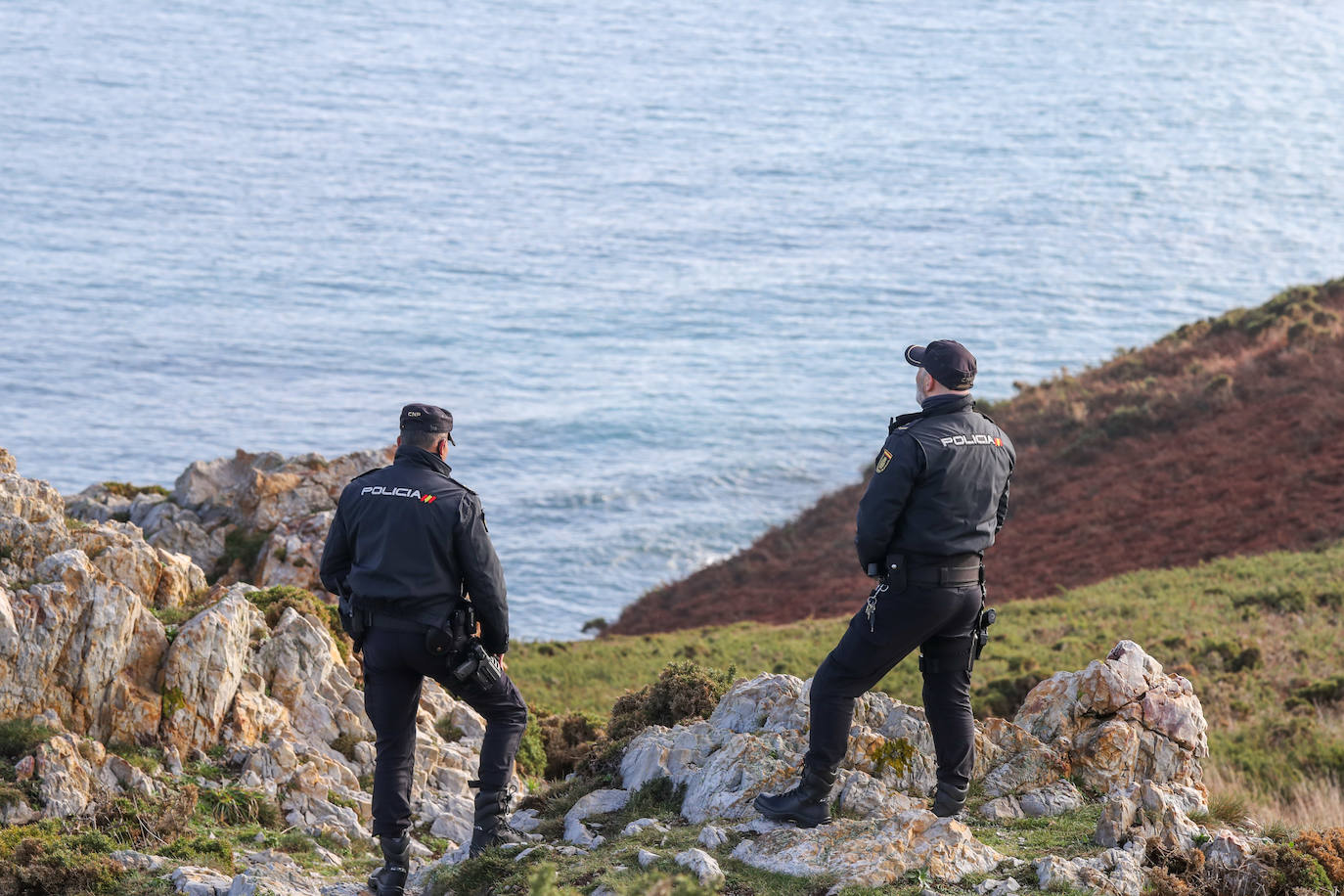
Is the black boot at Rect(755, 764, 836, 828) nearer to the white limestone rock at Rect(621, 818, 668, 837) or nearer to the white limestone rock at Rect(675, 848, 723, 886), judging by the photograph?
the white limestone rock at Rect(675, 848, 723, 886)

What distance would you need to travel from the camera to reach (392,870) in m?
8.32

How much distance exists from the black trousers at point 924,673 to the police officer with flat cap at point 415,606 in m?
2.33

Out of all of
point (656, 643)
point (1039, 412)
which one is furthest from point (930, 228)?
point (656, 643)

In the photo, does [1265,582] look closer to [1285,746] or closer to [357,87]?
[1285,746]

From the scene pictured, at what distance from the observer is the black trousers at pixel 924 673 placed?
25.6 feet

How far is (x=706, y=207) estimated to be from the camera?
95750 millimetres

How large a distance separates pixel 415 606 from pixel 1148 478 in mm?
28386

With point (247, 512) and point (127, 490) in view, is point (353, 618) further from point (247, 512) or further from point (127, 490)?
point (127, 490)

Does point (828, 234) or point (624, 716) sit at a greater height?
point (828, 234)

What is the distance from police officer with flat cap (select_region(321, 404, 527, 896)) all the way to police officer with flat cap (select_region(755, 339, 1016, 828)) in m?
2.13

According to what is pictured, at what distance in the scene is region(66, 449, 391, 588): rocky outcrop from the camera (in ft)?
60.4

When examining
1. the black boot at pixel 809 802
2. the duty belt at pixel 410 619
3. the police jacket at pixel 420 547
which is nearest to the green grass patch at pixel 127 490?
the police jacket at pixel 420 547

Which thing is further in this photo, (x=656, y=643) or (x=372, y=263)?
(x=372, y=263)

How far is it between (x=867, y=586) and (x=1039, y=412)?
11171mm
